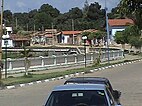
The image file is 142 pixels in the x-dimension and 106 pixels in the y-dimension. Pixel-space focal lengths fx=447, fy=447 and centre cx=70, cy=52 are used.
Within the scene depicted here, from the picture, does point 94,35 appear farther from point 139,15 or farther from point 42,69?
point 139,15

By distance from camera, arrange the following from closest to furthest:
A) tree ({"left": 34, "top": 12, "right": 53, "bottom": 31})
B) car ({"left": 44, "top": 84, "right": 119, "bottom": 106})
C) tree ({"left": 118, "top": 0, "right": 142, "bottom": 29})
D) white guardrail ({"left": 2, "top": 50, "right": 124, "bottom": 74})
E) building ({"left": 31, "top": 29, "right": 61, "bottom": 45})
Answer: car ({"left": 44, "top": 84, "right": 119, "bottom": 106}), tree ({"left": 118, "top": 0, "right": 142, "bottom": 29}), white guardrail ({"left": 2, "top": 50, "right": 124, "bottom": 74}), building ({"left": 31, "top": 29, "right": 61, "bottom": 45}), tree ({"left": 34, "top": 12, "right": 53, "bottom": 31})

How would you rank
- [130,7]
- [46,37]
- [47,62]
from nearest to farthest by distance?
[130,7], [47,62], [46,37]

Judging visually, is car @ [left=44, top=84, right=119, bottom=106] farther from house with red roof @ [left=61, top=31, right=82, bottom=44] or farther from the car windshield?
house with red roof @ [left=61, top=31, right=82, bottom=44]

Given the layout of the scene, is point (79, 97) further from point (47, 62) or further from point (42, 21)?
point (42, 21)

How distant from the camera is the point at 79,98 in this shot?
7.99 meters

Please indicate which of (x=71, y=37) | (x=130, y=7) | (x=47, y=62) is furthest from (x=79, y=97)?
(x=71, y=37)

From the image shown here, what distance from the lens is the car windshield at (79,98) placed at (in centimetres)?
791

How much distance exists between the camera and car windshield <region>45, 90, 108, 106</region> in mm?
7906

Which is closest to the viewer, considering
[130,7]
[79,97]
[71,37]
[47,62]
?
[79,97]

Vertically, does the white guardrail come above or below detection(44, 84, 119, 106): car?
below

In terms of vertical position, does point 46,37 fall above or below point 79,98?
above

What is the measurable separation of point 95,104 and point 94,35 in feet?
414

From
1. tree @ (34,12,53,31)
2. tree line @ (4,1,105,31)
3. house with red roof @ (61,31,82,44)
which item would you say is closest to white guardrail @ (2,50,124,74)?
house with red roof @ (61,31,82,44)

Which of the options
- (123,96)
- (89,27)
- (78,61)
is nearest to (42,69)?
(78,61)
